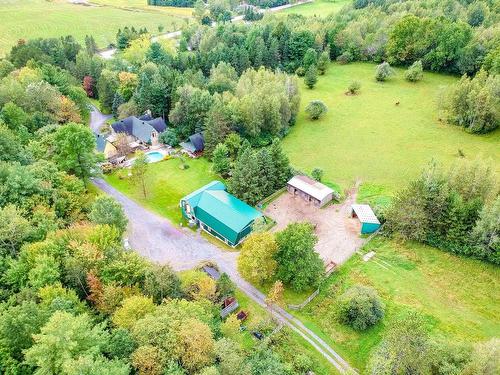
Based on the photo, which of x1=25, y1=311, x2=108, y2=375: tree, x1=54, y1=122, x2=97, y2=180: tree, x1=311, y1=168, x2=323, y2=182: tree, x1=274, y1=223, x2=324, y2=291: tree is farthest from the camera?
x1=311, y1=168, x2=323, y2=182: tree

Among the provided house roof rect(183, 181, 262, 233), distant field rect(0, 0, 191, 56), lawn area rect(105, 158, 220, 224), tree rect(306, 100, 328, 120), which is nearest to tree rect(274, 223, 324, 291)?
house roof rect(183, 181, 262, 233)

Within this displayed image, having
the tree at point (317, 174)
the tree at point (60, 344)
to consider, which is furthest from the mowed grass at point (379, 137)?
the tree at point (60, 344)

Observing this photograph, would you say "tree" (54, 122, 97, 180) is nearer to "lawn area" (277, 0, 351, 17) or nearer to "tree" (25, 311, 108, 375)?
"tree" (25, 311, 108, 375)

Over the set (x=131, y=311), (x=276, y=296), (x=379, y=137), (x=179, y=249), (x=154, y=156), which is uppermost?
(x=131, y=311)

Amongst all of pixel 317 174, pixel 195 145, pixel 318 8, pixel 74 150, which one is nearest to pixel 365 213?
pixel 317 174

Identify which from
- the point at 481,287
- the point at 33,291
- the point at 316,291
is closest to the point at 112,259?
the point at 33,291

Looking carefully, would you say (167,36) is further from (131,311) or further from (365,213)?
(131,311)

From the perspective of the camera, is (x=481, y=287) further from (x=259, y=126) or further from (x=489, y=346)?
(x=259, y=126)

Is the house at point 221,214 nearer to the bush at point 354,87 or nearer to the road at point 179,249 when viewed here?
the road at point 179,249
